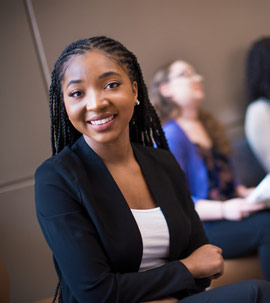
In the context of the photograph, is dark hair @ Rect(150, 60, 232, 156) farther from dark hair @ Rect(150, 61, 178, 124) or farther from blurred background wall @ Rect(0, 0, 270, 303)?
blurred background wall @ Rect(0, 0, 270, 303)

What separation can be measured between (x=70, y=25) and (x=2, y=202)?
1.02 meters

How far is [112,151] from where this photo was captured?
1153 mm

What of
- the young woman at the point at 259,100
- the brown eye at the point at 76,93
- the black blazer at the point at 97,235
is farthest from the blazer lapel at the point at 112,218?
the young woman at the point at 259,100

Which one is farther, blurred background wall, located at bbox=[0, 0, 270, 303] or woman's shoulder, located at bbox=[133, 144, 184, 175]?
blurred background wall, located at bbox=[0, 0, 270, 303]

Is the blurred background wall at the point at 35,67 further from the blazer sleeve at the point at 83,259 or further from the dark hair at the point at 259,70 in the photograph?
the blazer sleeve at the point at 83,259

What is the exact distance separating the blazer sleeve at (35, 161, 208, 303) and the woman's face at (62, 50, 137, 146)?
0.52 ft

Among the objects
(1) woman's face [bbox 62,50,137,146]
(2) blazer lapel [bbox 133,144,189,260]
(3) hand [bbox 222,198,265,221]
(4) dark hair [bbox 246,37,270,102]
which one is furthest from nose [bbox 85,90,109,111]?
(4) dark hair [bbox 246,37,270,102]

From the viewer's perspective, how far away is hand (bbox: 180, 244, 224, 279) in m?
1.06

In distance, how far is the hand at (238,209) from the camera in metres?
1.83

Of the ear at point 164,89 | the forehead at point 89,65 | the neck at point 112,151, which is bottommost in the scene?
the neck at point 112,151

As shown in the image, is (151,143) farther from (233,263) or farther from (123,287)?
(233,263)

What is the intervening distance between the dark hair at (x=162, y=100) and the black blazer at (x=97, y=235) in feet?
3.30

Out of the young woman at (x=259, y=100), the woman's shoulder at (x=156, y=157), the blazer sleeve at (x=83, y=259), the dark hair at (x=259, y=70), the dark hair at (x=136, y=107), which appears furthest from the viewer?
the dark hair at (x=259, y=70)

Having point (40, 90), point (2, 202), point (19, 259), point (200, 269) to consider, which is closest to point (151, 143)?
point (200, 269)
